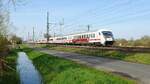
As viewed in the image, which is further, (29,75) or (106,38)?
(106,38)

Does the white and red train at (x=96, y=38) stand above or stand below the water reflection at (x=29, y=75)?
above

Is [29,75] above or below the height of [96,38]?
below

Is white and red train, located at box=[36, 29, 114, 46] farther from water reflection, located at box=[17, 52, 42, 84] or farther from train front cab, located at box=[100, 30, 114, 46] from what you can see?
water reflection, located at box=[17, 52, 42, 84]

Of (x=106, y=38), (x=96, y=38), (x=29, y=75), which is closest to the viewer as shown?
(x=29, y=75)

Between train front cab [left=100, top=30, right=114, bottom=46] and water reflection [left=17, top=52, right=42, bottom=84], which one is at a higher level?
train front cab [left=100, top=30, right=114, bottom=46]

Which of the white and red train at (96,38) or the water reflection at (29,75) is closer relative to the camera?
the water reflection at (29,75)

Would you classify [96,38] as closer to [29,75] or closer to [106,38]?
[106,38]

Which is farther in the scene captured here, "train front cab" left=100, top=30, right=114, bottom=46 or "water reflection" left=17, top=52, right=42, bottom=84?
"train front cab" left=100, top=30, right=114, bottom=46

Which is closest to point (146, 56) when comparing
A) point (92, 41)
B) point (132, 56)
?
point (132, 56)

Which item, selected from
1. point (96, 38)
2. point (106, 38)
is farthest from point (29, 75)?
point (96, 38)

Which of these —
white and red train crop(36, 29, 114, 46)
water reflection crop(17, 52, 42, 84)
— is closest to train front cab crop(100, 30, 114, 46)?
white and red train crop(36, 29, 114, 46)

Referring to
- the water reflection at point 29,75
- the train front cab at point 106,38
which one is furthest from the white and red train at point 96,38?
the water reflection at point 29,75

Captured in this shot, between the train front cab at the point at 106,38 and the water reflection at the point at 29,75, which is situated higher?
the train front cab at the point at 106,38

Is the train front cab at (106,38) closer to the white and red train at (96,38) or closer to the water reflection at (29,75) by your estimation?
the white and red train at (96,38)
